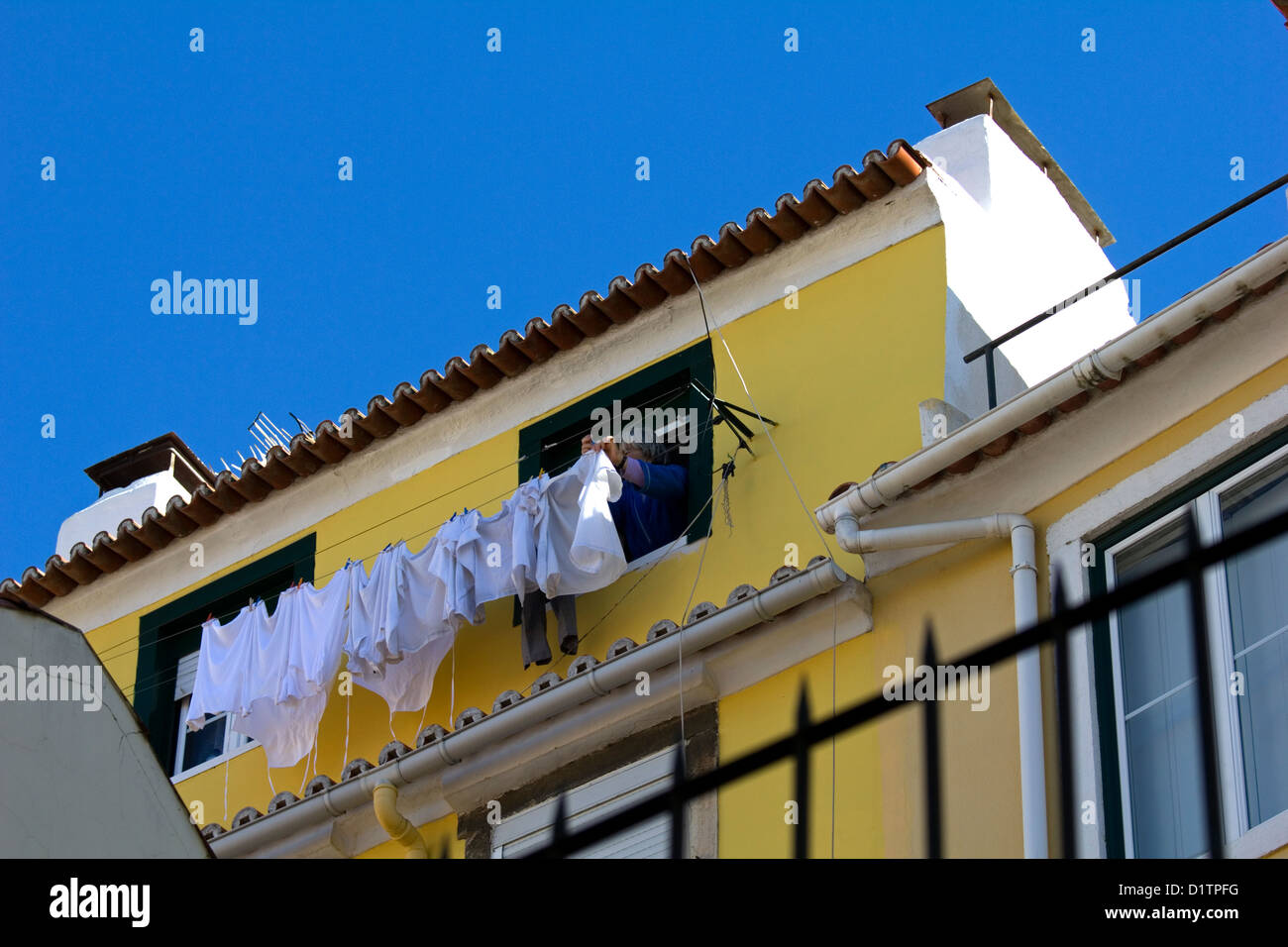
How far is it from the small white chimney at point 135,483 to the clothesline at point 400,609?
2.88 m

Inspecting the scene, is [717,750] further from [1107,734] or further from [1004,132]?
[1004,132]

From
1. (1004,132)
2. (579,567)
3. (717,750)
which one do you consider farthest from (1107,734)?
(1004,132)

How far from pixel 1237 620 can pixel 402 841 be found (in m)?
4.36

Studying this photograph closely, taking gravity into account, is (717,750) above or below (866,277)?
below

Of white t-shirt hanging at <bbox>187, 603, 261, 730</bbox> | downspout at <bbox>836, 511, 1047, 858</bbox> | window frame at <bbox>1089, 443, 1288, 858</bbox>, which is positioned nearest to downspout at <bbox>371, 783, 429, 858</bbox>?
white t-shirt hanging at <bbox>187, 603, 261, 730</bbox>

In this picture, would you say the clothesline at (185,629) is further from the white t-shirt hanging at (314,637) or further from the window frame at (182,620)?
the white t-shirt hanging at (314,637)

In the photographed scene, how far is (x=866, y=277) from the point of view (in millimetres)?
11047

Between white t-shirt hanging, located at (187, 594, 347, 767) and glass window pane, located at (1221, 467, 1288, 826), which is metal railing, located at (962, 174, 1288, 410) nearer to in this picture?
glass window pane, located at (1221, 467, 1288, 826)

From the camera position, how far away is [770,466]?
34.9 feet

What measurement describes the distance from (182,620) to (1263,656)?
25.1ft

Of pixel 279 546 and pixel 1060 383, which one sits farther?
pixel 279 546

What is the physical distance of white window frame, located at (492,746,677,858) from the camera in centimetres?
956

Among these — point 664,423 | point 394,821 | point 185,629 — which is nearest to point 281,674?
point 394,821

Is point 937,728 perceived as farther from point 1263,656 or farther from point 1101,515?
point 1101,515
